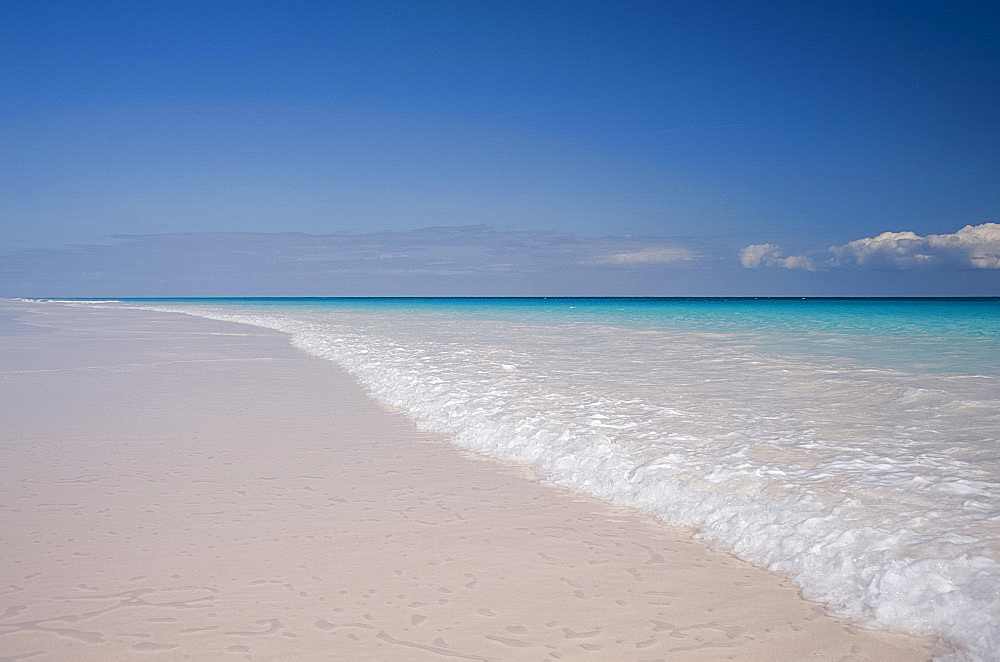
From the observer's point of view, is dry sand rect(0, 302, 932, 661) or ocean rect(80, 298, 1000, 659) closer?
dry sand rect(0, 302, 932, 661)

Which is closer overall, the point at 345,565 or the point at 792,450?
the point at 345,565

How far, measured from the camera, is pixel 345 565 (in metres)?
4.38

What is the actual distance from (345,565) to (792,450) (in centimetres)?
470

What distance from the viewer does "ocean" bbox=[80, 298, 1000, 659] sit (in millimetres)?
4133

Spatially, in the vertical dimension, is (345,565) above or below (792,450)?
below

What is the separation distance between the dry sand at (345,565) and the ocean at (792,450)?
0.39 metres

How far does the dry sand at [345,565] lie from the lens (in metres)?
3.46

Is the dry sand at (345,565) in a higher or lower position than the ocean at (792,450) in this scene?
lower

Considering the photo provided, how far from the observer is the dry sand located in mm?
3455

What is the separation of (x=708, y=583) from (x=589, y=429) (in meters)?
3.85

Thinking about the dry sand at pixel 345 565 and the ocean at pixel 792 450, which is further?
the ocean at pixel 792 450

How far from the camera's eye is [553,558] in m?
4.57

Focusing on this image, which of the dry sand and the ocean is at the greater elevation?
the ocean

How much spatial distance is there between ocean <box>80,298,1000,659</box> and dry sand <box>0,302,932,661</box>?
1.27 feet
